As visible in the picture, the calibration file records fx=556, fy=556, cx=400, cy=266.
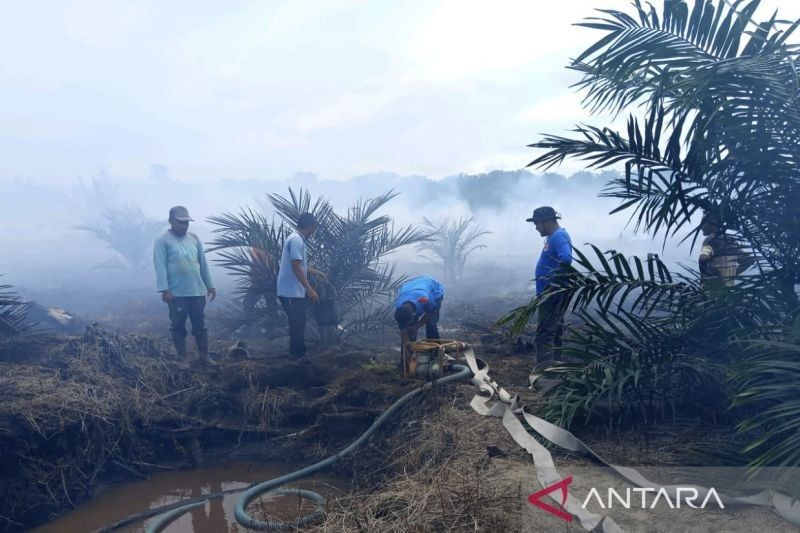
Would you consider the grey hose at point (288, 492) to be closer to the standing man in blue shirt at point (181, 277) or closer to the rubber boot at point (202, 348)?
the rubber boot at point (202, 348)

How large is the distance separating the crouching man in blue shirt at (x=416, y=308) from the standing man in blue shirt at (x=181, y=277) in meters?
2.50

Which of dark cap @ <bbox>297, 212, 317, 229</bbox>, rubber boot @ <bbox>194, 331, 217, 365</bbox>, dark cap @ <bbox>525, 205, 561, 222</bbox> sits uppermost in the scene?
dark cap @ <bbox>297, 212, 317, 229</bbox>

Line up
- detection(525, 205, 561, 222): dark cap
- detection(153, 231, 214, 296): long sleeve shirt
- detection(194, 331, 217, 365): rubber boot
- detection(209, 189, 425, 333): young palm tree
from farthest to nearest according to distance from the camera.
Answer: detection(209, 189, 425, 333): young palm tree, detection(194, 331, 217, 365): rubber boot, detection(153, 231, 214, 296): long sleeve shirt, detection(525, 205, 561, 222): dark cap

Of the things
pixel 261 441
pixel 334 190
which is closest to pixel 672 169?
pixel 261 441

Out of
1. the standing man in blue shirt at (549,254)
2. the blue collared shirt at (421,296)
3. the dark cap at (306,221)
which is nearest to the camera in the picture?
the standing man in blue shirt at (549,254)

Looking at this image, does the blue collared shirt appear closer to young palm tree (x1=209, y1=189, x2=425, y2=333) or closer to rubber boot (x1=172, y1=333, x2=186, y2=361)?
young palm tree (x1=209, y1=189, x2=425, y2=333)

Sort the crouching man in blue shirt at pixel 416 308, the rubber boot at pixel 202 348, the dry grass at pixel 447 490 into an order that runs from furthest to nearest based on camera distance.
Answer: the rubber boot at pixel 202 348, the crouching man in blue shirt at pixel 416 308, the dry grass at pixel 447 490

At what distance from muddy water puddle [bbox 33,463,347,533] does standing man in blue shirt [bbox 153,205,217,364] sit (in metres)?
1.96

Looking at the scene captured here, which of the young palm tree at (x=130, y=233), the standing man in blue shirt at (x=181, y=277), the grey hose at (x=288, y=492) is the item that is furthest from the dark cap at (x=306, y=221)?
the young palm tree at (x=130, y=233)

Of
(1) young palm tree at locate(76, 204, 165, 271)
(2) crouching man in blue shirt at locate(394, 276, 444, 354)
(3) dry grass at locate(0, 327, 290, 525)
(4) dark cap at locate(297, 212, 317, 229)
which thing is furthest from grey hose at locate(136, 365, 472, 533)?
(1) young palm tree at locate(76, 204, 165, 271)

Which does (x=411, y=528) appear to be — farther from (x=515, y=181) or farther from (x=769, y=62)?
(x=515, y=181)

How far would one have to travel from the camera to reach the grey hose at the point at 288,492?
3.61 metres

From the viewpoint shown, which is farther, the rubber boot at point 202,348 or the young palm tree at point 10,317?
the rubber boot at point 202,348

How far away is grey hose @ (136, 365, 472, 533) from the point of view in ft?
11.8
